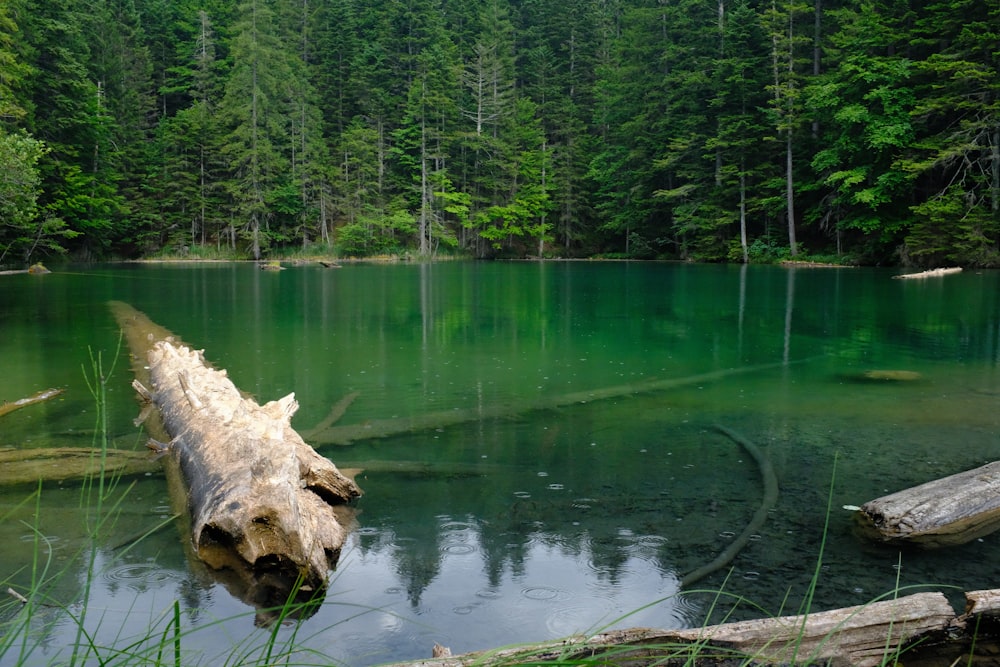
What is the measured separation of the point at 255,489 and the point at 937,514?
3633 millimetres

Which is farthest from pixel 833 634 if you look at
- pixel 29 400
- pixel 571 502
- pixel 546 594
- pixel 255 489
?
pixel 29 400

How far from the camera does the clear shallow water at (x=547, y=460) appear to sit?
3477 mm

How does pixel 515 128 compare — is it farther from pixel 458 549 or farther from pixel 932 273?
pixel 458 549

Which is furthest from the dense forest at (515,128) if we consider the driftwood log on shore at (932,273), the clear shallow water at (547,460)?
the clear shallow water at (547,460)

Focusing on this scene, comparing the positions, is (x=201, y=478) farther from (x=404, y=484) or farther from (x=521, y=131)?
(x=521, y=131)

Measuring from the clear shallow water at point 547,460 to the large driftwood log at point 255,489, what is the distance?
18 centimetres

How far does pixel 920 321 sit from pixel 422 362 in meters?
9.57

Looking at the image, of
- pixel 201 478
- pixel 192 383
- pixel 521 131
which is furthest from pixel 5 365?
pixel 521 131

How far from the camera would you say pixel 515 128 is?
51.5m

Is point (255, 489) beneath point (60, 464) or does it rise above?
above

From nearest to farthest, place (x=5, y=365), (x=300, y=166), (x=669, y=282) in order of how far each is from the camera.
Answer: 1. (x=5, y=365)
2. (x=669, y=282)
3. (x=300, y=166)

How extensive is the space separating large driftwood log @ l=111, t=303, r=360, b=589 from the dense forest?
2200 cm

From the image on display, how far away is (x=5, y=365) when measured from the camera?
31.7 feet

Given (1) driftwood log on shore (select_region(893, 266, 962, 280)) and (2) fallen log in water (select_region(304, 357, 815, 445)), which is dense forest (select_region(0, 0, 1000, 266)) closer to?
(1) driftwood log on shore (select_region(893, 266, 962, 280))
